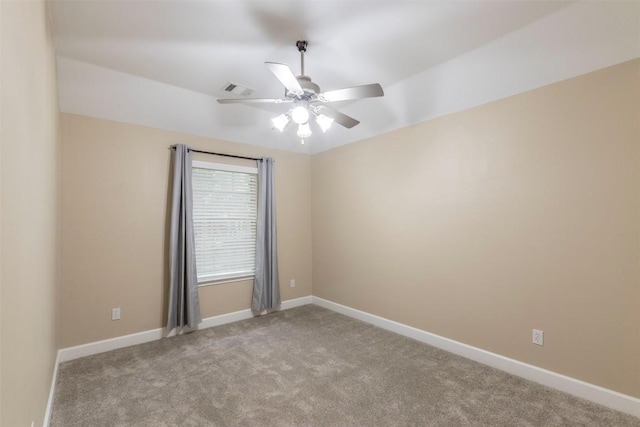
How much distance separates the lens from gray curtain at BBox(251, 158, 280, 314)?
14.4 feet

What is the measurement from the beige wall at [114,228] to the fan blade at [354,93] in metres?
2.22

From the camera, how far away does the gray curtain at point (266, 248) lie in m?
4.40

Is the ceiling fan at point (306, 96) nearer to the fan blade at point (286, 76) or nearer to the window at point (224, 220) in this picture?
the fan blade at point (286, 76)

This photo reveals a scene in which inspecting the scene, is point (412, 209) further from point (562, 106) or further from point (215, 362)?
point (215, 362)

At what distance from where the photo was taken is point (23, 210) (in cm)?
128

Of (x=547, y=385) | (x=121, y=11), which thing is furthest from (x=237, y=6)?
(x=547, y=385)

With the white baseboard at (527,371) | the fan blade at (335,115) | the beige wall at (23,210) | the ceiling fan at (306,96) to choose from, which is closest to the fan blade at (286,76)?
the ceiling fan at (306,96)

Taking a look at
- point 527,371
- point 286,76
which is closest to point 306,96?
point 286,76

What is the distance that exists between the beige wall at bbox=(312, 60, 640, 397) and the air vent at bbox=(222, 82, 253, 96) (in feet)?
5.59

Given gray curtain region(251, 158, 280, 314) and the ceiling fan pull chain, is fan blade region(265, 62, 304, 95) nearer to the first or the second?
the ceiling fan pull chain

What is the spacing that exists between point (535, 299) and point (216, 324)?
3607mm

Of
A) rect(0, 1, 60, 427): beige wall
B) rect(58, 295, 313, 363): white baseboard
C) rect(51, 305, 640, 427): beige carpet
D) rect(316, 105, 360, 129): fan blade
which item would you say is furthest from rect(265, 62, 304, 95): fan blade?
rect(58, 295, 313, 363): white baseboard

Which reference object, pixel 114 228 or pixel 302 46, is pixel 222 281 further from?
pixel 302 46

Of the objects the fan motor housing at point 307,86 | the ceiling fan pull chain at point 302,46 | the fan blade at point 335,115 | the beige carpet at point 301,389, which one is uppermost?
the ceiling fan pull chain at point 302,46
